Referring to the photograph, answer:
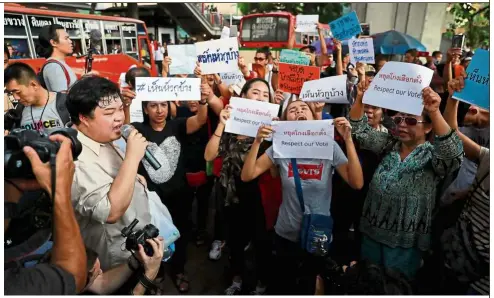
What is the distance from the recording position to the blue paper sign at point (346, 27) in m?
5.25

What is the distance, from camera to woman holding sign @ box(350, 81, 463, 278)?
6.23 ft

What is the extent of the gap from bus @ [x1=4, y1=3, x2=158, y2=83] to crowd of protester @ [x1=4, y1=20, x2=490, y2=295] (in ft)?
15.1

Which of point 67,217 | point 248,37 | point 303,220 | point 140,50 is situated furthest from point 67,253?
point 248,37

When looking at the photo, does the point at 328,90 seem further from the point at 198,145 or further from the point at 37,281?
the point at 37,281

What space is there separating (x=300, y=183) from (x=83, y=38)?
7.76 m

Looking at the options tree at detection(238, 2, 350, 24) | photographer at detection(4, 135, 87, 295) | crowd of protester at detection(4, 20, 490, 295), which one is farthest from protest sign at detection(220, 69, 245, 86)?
tree at detection(238, 2, 350, 24)

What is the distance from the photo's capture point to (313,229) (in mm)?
2205

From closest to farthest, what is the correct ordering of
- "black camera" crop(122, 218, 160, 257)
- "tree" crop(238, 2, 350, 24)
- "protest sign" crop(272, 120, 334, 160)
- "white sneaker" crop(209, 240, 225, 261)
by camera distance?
"black camera" crop(122, 218, 160, 257) → "protest sign" crop(272, 120, 334, 160) → "white sneaker" crop(209, 240, 225, 261) → "tree" crop(238, 2, 350, 24)

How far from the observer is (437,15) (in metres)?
18.3

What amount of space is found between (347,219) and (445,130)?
1358 mm

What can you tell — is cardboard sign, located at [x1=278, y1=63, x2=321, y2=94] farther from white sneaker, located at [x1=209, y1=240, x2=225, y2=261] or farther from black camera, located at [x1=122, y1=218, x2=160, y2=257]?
black camera, located at [x1=122, y1=218, x2=160, y2=257]

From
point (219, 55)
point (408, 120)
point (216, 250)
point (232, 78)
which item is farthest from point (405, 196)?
point (232, 78)

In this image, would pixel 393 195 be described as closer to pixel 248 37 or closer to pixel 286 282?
pixel 286 282

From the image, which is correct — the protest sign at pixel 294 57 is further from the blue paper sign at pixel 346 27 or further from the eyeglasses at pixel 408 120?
the eyeglasses at pixel 408 120
